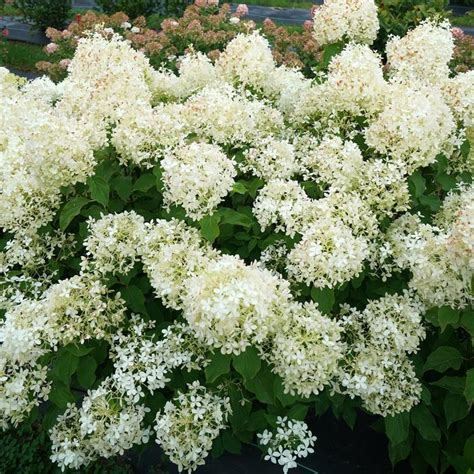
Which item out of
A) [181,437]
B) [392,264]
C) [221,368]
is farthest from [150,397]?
[392,264]

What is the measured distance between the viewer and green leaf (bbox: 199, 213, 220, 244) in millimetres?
3014

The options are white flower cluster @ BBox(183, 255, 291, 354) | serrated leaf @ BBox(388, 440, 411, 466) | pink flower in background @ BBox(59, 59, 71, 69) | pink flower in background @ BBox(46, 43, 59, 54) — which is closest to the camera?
white flower cluster @ BBox(183, 255, 291, 354)

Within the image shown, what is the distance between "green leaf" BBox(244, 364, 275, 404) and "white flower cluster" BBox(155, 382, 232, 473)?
0.72 feet

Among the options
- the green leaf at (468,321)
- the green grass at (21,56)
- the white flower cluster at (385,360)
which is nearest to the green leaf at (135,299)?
the white flower cluster at (385,360)

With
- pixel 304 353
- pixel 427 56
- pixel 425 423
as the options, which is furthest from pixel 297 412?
pixel 427 56

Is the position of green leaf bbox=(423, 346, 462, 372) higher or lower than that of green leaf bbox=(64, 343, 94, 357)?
lower

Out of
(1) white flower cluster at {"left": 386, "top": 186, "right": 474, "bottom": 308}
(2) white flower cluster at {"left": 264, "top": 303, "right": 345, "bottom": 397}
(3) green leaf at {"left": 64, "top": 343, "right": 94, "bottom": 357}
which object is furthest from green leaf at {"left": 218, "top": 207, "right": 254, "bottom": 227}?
(3) green leaf at {"left": 64, "top": 343, "right": 94, "bottom": 357}

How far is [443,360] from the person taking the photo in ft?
10.3

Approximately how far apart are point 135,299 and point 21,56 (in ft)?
45.2

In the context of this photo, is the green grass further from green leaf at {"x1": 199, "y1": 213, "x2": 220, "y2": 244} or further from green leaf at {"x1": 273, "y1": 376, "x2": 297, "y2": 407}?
green leaf at {"x1": 273, "y1": 376, "x2": 297, "y2": 407}

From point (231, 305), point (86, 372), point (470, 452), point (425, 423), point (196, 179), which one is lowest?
point (425, 423)

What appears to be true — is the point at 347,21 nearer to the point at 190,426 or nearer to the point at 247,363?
the point at 247,363

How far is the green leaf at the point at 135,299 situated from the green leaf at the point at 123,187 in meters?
0.52

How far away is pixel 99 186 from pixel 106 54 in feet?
4.27
